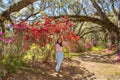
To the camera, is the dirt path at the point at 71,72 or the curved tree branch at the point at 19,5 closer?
the dirt path at the point at 71,72

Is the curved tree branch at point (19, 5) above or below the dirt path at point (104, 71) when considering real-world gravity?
above

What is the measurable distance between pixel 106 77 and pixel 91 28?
29.5 metres

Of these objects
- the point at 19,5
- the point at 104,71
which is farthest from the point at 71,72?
the point at 19,5

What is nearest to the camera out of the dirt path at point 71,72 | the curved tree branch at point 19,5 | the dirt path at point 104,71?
the dirt path at point 71,72

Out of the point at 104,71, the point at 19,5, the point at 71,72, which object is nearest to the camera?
the point at 19,5

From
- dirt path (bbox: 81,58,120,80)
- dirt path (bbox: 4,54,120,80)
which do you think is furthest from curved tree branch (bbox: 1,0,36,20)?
dirt path (bbox: 81,58,120,80)

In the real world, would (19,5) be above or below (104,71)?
above

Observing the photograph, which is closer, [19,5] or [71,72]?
[19,5]

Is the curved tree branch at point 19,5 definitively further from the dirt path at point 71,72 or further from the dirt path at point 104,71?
the dirt path at point 104,71

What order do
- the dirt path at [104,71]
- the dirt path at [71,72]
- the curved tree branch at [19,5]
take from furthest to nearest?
the curved tree branch at [19,5] < the dirt path at [104,71] < the dirt path at [71,72]

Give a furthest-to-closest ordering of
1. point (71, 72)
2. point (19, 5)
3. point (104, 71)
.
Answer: point (104, 71)
point (71, 72)
point (19, 5)

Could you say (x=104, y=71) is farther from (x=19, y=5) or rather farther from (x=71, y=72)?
(x=19, y=5)

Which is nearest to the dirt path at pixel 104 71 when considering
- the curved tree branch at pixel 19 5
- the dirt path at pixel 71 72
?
the dirt path at pixel 71 72

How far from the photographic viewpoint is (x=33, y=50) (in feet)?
36.0
